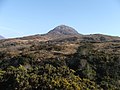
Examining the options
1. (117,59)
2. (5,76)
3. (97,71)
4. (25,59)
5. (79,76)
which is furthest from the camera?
(25,59)

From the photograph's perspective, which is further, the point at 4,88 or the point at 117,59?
the point at 117,59

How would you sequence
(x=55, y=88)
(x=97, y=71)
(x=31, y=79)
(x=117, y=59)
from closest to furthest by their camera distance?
(x=55, y=88)
(x=31, y=79)
(x=97, y=71)
(x=117, y=59)

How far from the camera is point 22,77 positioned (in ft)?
106

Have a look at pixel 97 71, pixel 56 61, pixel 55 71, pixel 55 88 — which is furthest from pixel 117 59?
pixel 55 88

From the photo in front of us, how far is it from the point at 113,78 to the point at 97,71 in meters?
2.85

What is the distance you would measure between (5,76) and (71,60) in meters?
12.8

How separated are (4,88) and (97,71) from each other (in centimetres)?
1366

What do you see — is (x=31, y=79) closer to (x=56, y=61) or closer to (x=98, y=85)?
(x=98, y=85)

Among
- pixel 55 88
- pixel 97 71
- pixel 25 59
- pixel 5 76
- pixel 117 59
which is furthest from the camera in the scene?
pixel 25 59

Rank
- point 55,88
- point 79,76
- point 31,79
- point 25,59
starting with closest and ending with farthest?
point 55,88, point 31,79, point 79,76, point 25,59

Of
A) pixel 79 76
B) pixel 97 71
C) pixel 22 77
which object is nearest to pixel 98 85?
pixel 79 76

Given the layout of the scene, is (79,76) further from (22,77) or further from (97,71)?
(22,77)

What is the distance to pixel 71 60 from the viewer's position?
145 ft

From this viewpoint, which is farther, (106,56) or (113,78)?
(106,56)
